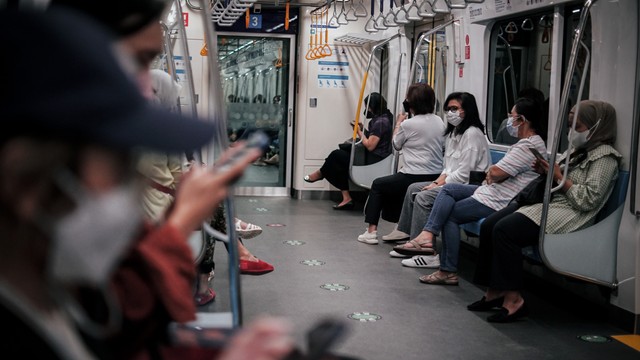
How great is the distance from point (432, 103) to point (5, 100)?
700 cm

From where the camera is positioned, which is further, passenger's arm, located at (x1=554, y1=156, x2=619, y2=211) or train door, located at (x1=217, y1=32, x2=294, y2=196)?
train door, located at (x1=217, y1=32, x2=294, y2=196)

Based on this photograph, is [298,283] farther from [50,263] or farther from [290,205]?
[50,263]

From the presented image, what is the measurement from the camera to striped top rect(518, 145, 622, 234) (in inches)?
207

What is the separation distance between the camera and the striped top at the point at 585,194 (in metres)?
5.26

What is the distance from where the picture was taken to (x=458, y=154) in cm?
704

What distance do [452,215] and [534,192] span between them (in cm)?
110

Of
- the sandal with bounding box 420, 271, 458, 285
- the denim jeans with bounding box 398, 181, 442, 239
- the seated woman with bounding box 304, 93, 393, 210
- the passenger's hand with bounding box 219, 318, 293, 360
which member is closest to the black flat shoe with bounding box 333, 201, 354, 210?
the seated woman with bounding box 304, 93, 393, 210

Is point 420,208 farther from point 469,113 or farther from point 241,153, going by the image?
point 241,153

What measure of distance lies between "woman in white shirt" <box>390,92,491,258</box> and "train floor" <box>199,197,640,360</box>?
515 mm

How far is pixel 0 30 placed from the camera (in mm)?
1014

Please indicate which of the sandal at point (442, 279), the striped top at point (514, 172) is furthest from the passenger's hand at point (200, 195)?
the sandal at point (442, 279)

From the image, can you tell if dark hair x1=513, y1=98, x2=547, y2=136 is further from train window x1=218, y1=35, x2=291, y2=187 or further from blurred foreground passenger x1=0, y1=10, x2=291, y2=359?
train window x1=218, y1=35, x2=291, y2=187

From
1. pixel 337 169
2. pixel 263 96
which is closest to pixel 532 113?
pixel 337 169

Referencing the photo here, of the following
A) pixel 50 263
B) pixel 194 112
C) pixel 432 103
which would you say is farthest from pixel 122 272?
pixel 432 103
